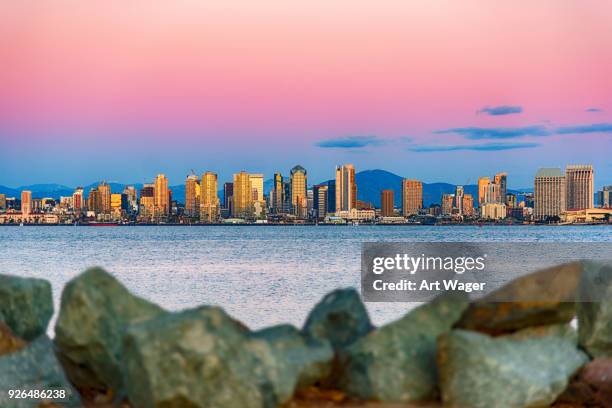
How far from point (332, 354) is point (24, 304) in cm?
438

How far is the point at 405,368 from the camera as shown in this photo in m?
8.55

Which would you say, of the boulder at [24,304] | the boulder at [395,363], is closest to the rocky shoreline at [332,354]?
the boulder at [395,363]

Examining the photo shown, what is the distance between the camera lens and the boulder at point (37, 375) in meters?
9.18

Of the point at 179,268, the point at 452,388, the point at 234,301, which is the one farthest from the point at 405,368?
the point at 179,268

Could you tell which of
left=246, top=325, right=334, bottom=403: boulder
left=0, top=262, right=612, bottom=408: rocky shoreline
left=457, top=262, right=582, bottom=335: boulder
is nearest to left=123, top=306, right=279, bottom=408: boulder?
left=0, top=262, right=612, bottom=408: rocky shoreline

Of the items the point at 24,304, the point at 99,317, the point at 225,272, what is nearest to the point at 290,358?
the point at 99,317

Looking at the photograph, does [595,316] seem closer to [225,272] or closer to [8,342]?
[8,342]

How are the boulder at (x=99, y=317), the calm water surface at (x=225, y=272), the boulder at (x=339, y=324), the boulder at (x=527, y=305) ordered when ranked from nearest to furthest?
the boulder at (x=99, y=317) < the boulder at (x=527, y=305) < the boulder at (x=339, y=324) < the calm water surface at (x=225, y=272)

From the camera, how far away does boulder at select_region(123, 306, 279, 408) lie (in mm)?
7398

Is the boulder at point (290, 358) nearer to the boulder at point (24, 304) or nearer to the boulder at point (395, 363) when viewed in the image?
the boulder at point (395, 363)

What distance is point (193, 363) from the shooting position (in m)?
7.39

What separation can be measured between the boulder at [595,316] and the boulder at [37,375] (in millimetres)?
5655

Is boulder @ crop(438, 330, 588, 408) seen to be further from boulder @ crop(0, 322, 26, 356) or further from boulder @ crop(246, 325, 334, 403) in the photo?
boulder @ crop(0, 322, 26, 356)

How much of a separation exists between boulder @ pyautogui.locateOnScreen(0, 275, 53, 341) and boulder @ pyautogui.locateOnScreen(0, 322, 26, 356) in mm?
699
